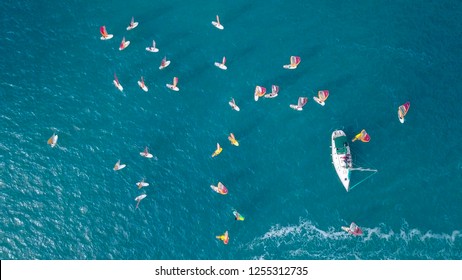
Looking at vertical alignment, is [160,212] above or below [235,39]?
below

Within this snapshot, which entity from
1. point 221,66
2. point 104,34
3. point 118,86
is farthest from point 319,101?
point 104,34

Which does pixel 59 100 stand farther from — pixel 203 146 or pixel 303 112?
pixel 303 112

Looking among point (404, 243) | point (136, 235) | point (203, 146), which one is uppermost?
point (203, 146)

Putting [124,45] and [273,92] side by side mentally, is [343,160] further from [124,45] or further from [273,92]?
[124,45]

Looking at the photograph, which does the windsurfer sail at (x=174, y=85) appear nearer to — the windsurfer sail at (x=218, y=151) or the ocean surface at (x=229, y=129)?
the ocean surface at (x=229, y=129)

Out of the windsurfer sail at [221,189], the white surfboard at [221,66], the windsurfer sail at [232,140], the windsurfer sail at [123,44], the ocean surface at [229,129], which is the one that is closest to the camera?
the ocean surface at [229,129]

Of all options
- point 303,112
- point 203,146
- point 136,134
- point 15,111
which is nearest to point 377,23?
point 303,112

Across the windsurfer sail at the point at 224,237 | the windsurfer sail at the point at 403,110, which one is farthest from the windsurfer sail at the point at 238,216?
the windsurfer sail at the point at 403,110
